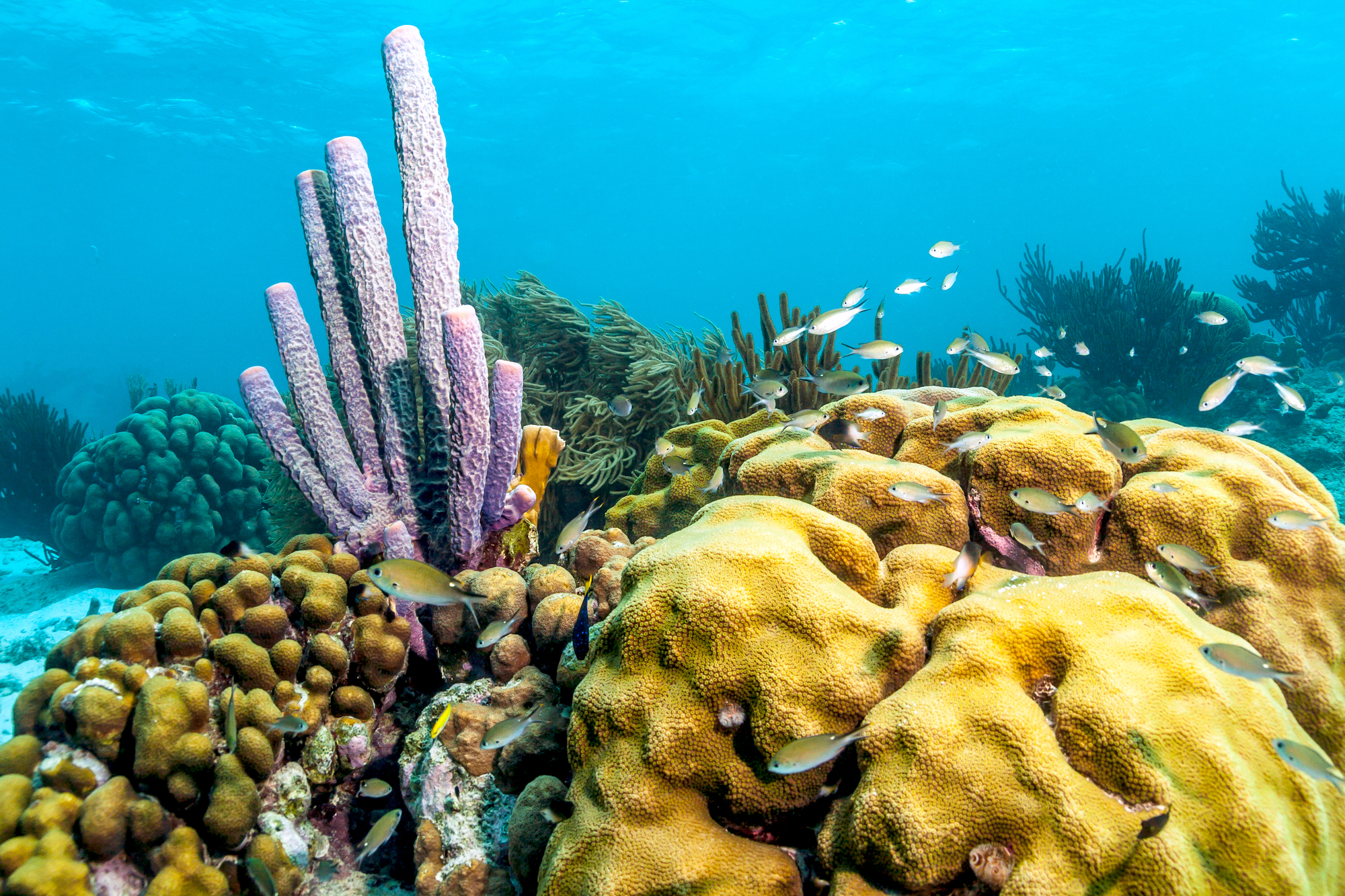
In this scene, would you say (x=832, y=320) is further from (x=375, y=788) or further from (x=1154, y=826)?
(x=375, y=788)

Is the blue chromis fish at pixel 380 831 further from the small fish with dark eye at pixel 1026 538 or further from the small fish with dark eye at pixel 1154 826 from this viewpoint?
the small fish with dark eye at pixel 1026 538

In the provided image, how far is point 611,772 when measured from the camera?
1.91 metres

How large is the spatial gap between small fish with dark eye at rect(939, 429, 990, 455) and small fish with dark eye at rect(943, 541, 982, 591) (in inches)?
27.1

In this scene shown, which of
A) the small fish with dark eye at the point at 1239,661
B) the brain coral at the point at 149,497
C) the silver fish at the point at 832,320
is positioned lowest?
the brain coral at the point at 149,497

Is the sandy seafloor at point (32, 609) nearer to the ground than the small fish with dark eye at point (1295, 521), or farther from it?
nearer to the ground

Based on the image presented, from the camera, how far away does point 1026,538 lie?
98.3 inches

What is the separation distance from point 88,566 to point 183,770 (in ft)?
31.7

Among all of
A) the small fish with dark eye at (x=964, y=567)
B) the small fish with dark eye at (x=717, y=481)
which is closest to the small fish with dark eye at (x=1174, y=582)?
the small fish with dark eye at (x=964, y=567)

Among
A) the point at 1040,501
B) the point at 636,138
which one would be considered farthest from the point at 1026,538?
the point at 636,138

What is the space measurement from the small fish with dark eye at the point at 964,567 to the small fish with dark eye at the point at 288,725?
8.85 feet

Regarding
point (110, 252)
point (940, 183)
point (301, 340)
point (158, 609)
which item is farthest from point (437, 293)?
point (110, 252)

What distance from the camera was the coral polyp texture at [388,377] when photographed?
11.7 ft

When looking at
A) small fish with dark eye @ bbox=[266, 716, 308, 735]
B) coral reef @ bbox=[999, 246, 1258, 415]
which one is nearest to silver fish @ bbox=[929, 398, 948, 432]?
small fish with dark eye @ bbox=[266, 716, 308, 735]

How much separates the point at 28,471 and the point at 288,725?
1299 centimetres
